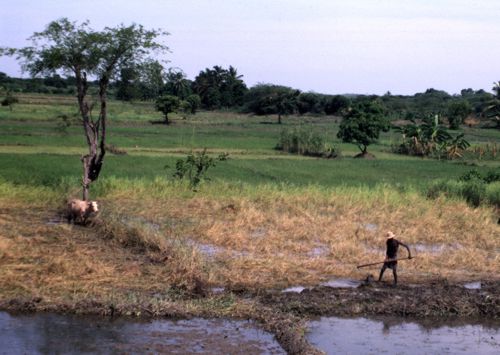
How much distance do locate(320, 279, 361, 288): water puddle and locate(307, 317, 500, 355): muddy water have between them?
1.74 m

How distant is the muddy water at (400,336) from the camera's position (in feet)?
30.2

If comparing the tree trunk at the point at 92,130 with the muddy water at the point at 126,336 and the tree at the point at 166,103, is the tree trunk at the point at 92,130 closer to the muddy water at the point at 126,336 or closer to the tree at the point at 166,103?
the muddy water at the point at 126,336

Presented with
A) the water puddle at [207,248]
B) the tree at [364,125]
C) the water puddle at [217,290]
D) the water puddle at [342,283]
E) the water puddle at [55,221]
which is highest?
the tree at [364,125]

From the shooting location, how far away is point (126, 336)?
8992 mm

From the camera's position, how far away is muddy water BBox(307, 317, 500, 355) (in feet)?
30.2

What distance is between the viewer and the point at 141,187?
20.7m

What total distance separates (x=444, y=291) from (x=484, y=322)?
1110 millimetres

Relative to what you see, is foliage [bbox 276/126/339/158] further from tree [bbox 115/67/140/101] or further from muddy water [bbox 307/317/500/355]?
muddy water [bbox 307/317/500/355]

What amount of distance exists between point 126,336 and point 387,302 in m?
4.29

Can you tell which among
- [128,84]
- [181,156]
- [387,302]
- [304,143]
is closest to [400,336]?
[387,302]

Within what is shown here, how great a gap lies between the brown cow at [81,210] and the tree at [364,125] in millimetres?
27198

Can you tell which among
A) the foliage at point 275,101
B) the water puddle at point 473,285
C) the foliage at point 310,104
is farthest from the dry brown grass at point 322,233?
the foliage at point 310,104

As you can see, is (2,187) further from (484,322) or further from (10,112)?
(10,112)

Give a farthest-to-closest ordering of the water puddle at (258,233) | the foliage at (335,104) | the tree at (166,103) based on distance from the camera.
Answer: the foliage at (335,104)
the tree at (166,103)
the water puddle at (258,233)
